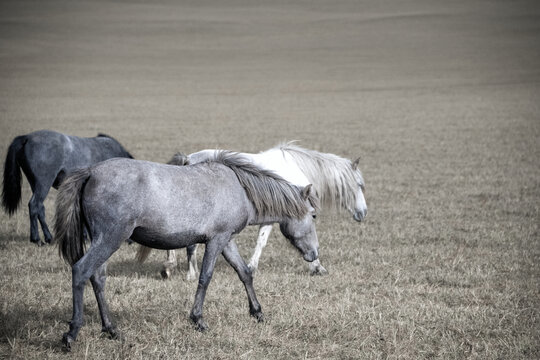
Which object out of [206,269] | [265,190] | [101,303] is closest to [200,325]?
[206,269]

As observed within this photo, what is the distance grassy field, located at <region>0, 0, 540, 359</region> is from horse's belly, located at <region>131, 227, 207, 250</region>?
786 millimetres

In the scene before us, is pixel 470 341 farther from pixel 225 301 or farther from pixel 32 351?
pixel 32 351

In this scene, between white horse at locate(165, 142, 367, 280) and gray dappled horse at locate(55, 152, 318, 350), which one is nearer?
gray dappled horse at locate(55, 152, 318, 350)

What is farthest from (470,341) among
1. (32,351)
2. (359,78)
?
(359,78)

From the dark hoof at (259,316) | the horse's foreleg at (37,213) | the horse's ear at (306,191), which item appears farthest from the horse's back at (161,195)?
the horse's foreleg at (37,213)

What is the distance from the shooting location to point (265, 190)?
→ 547cm

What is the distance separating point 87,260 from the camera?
452 centimetres

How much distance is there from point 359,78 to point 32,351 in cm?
5597

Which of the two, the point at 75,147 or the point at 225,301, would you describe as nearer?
the point at 225,301

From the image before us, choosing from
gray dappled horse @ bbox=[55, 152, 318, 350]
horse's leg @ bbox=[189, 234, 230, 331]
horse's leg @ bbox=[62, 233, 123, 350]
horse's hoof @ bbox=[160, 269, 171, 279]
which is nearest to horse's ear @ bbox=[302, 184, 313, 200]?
gray dappled horse @ bbox=[55, 152, 318, 350]

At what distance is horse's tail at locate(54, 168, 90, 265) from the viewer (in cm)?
463

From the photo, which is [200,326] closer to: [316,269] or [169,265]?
[169,265]

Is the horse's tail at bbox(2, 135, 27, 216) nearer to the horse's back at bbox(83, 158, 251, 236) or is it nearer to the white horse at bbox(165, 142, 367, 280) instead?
the white horse at bbox(165, 142, 367, 280)

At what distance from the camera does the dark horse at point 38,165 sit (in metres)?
8.76
